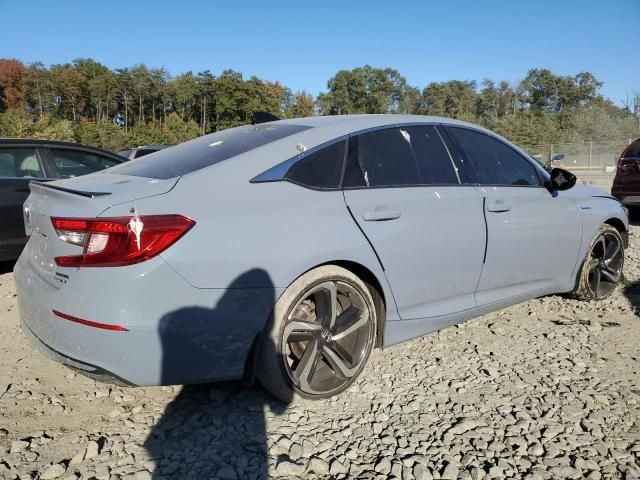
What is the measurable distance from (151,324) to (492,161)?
2.65m

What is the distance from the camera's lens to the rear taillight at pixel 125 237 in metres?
2.15

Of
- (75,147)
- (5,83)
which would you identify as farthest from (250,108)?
(75,147)

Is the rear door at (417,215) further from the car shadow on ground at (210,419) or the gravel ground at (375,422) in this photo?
the car shadow on ground at (210,419)

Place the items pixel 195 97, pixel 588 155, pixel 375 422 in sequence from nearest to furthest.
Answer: pixel 375 422
pixel 588 155
pixel 195 97

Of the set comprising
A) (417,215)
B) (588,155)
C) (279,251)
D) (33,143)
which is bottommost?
(279,251)

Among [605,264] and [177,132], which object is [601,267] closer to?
[605,264]

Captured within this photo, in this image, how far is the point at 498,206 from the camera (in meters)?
3.44

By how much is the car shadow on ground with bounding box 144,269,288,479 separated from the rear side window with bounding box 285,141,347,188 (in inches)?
22.5

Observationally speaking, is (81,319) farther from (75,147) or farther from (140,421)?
(75,147)

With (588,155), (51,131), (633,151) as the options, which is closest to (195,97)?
(51,131)

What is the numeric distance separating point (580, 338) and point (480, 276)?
3.10ft

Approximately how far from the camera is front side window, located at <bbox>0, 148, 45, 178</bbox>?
212 inches

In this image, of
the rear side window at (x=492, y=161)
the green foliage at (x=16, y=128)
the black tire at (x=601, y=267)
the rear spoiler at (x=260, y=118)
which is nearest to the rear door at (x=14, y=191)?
the rear spoiler at (x=260, y=118)

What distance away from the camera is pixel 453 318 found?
325 centimetres
